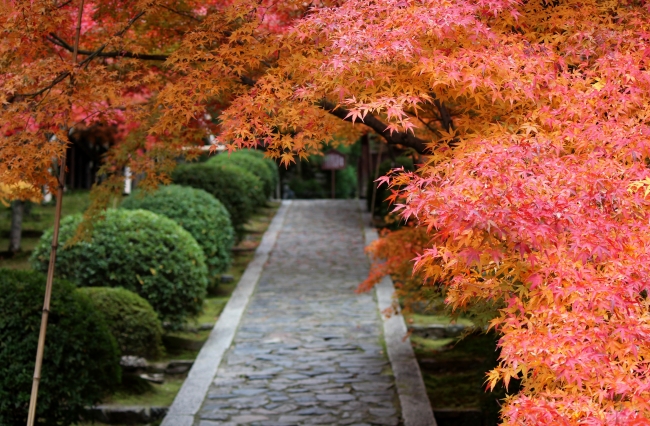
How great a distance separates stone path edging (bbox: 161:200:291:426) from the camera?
7.19 meters

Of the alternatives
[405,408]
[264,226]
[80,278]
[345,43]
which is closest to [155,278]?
[80,278]

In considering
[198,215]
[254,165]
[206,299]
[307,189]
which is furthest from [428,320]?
[307,189]

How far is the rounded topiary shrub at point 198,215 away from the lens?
11.4 meters

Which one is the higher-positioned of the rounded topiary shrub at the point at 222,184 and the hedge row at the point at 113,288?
the rounded topiary shrub at the point at 222,184

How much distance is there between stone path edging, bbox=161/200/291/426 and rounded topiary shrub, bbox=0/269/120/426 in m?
0.87

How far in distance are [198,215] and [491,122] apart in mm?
8110

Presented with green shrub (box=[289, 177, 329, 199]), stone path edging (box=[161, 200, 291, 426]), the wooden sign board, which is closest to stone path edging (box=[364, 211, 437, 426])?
stone path edging (box=[161, 200, 291, 426])

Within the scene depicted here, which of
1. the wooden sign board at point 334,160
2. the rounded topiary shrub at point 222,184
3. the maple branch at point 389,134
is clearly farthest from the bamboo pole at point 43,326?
the wooden sign board at point 334,160

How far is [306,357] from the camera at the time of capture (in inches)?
351

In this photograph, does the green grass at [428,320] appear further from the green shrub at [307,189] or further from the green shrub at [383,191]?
the green shrub at [307,189]

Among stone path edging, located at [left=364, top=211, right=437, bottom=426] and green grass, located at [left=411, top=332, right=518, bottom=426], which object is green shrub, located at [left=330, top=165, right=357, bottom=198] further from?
green grass, located at [left=411, top=332, right=518, bottom=426]

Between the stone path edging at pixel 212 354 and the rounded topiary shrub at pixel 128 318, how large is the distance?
0.64 m

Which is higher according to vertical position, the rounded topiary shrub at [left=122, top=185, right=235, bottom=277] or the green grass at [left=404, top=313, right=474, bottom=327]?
the rounded topiary shrub at [left=122, top=185, right=235, bottom=277]

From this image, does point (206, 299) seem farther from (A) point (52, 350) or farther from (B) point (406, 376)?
(A) point (52, 350)
